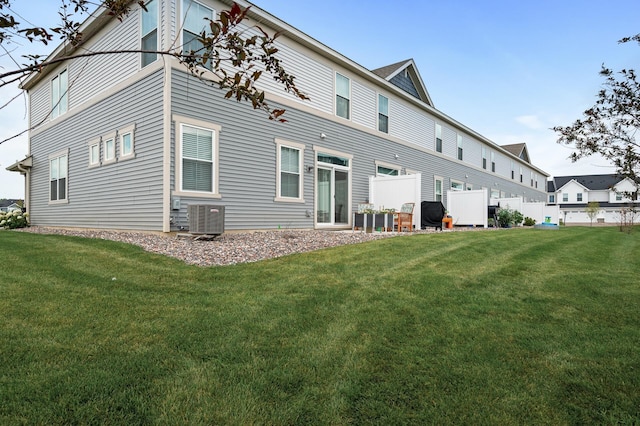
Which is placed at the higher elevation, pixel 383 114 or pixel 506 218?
pixel 383 114

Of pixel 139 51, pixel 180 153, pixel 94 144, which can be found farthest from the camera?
pixel 94 144

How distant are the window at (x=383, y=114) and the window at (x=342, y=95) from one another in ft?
6.61

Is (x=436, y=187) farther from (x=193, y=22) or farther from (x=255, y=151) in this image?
(x=193, y=22)

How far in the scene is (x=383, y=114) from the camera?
1491 cm

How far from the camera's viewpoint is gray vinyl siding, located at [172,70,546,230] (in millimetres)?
8758

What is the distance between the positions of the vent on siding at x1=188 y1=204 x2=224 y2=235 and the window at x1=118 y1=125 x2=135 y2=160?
296 cm

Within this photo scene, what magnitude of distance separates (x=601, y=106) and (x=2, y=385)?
5105 millimetres

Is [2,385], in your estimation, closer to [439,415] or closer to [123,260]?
[439,415]

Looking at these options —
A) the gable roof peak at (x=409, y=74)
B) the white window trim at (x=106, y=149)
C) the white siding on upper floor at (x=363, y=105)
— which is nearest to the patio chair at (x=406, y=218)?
the white siding on upper floor at (x=363, y=105)

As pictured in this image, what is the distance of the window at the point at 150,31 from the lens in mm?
8648

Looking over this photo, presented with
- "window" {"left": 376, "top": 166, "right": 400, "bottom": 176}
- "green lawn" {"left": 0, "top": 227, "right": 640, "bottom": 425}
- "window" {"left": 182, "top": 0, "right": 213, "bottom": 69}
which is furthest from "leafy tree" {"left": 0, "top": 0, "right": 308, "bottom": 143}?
"window" {"left": 376, "top": 166, "right": 400, "bottom": 176}

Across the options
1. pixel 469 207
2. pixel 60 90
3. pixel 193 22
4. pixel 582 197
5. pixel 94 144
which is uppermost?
→ pixel 193 22

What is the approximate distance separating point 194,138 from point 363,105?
23.1ft

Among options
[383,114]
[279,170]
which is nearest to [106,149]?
[279,170]
